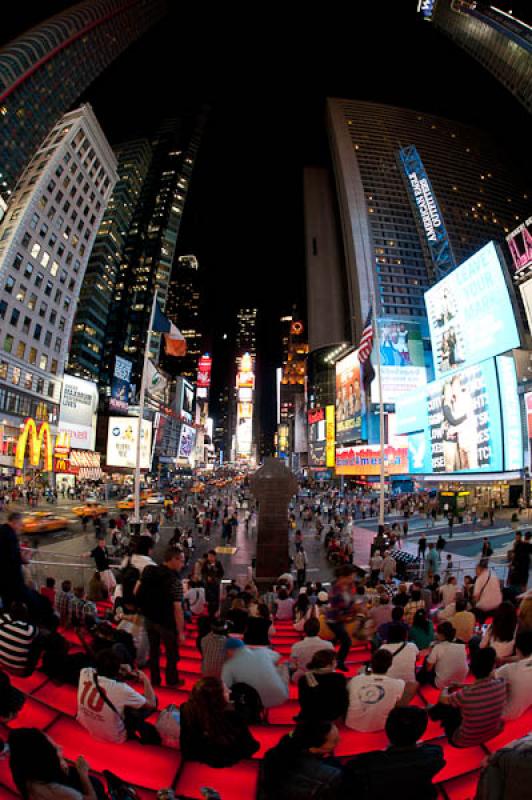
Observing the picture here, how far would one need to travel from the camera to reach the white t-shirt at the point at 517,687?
4219mm

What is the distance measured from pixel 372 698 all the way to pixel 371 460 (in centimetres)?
7933

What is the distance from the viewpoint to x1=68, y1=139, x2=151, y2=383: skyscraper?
348ft

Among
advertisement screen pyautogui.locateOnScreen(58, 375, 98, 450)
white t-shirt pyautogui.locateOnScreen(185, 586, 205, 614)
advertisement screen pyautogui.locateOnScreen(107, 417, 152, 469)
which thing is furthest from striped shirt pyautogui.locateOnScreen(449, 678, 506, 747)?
advertisement screen pyautogui.locateOnScreen(58, 375, 98, 450)

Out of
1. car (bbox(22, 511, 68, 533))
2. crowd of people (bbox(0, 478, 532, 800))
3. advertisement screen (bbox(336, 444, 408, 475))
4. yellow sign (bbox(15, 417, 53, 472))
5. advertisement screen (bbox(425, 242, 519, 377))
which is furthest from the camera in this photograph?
advertisement screen (bbox(336, 444, 408, 475))

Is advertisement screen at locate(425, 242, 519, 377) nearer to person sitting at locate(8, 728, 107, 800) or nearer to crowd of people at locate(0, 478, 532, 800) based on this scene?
crowd of people at locate(0, 478, 532, 800)

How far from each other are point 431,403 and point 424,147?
371 feet

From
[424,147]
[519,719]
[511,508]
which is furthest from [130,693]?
[424,147]

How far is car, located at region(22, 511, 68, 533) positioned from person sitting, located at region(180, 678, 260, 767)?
2713 centimetres

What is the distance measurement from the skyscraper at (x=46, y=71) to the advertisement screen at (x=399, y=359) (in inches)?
2787

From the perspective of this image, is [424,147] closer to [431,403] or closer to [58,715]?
[431,403]

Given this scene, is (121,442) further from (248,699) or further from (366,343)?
(248,699)

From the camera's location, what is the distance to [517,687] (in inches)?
167

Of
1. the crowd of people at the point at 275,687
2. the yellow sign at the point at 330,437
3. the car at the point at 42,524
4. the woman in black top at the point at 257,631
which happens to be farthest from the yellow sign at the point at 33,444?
the yellow sign at the point at 330,437

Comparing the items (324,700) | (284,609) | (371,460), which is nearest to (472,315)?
(284,609)
